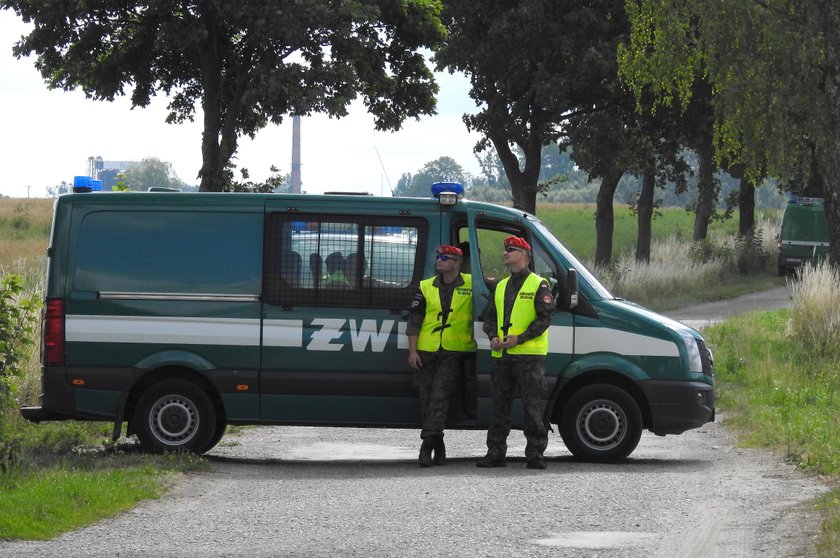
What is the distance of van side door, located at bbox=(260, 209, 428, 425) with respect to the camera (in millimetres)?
12102

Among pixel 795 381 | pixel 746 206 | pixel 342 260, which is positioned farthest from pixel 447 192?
pixel 746 206

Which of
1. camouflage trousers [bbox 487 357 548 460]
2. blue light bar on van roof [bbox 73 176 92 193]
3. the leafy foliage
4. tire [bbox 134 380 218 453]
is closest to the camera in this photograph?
the leafy foliage

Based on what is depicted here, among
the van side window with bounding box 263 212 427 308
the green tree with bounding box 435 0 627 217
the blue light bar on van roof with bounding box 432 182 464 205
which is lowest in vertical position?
the van side window with bounding box 263 212 427 308

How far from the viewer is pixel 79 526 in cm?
888

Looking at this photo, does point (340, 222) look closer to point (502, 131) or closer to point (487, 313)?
point (487, 313)

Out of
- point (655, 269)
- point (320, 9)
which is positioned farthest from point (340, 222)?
point (655, 269)

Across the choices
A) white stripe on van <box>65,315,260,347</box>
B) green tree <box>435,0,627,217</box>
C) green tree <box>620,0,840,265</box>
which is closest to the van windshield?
white stripe on van <box>65,315,260,347</box>

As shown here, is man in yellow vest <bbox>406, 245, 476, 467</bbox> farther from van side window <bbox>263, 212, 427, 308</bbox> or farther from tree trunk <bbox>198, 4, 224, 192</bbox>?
tree trunk <bbox>198, 4, 224, 192</bbox>

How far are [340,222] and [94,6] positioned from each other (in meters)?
19.3

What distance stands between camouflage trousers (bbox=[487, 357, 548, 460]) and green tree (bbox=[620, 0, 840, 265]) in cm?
1412

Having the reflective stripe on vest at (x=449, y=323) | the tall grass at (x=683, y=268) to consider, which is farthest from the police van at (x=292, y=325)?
the tall grass at (x=683, y=268)

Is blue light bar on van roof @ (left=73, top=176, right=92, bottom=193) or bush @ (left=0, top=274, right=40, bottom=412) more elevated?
blue light bar on van roof @ (left=73, top=176, right=92, bottom=193)

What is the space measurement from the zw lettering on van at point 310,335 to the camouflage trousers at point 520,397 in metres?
0.39

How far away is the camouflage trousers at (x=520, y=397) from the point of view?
11.7m
